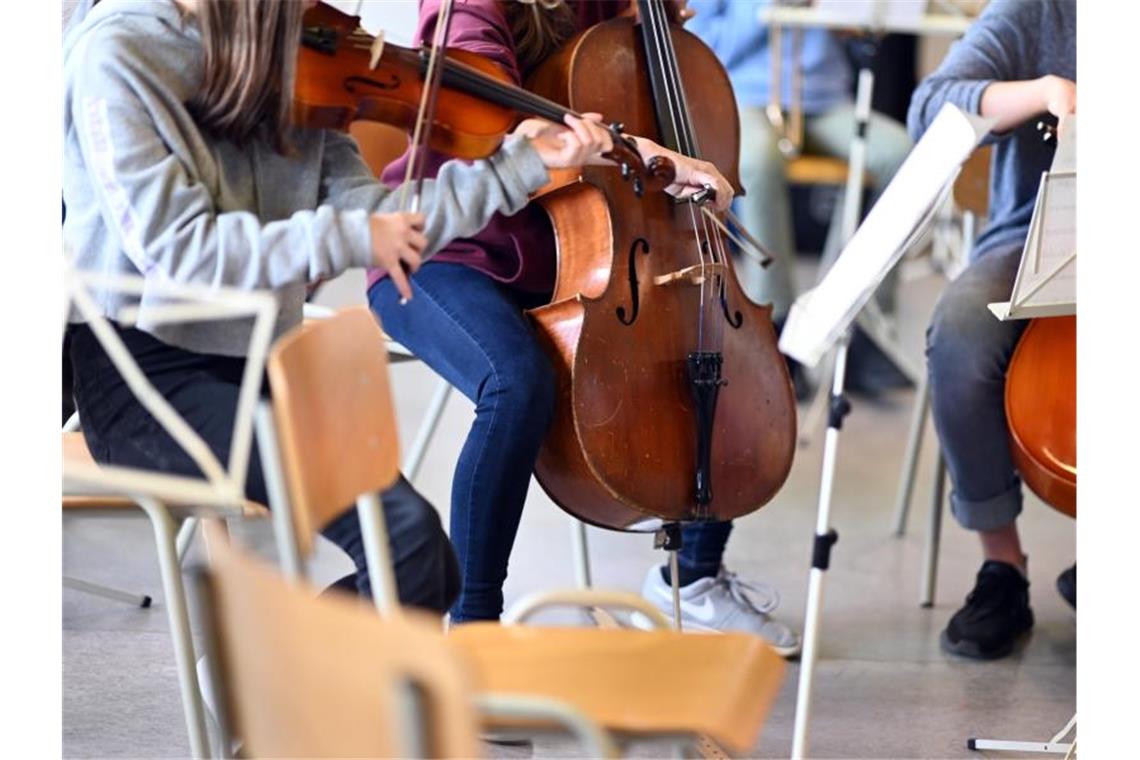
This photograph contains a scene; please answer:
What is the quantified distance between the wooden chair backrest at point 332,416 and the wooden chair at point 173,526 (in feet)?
0.71

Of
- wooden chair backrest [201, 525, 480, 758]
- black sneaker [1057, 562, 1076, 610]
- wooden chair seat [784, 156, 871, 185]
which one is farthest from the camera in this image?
wooden chair seat [784, 156, 871, 185]

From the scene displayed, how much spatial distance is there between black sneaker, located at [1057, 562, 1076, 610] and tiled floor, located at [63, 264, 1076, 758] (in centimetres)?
7

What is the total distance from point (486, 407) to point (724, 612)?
2.08 ft

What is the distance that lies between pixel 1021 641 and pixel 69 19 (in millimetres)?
1686

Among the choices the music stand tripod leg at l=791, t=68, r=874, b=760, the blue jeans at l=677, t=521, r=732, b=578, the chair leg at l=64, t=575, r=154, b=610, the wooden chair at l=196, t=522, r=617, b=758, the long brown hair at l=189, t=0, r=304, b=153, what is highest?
the long brown hair at l=189, t=0, r=304, b=153

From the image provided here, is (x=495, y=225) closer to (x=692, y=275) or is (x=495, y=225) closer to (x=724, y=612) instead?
(x=692, y=275)

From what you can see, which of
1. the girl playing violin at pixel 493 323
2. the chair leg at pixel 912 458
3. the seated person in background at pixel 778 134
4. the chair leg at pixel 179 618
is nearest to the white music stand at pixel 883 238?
the girl playing violin at pixel 493 323

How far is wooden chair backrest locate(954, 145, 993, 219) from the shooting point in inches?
105

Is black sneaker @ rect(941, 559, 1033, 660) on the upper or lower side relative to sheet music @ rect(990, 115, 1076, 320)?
lower

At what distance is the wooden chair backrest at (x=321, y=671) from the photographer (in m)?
1.01

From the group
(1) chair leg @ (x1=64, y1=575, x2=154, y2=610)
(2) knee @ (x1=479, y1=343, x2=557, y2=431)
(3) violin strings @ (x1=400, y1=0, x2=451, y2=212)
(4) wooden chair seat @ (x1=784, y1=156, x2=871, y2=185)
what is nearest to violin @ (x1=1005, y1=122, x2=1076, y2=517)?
(2) knee @ (x1=479, y1=343, x2=557, y2=431)

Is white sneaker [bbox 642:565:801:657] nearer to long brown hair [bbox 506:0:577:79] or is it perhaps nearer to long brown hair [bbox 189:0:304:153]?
long brown hair [bbox 506:0:577:79]
